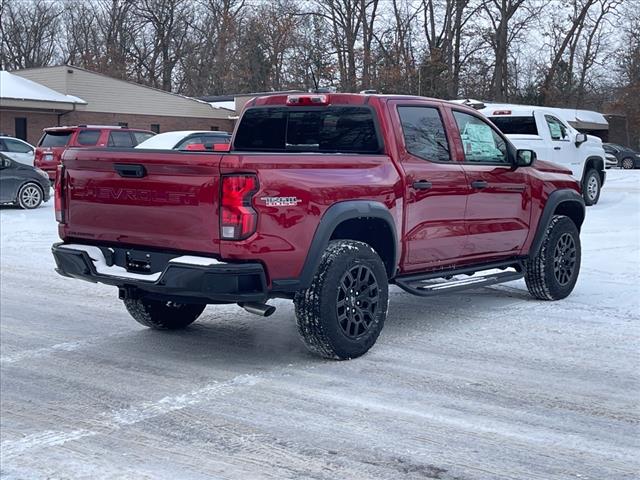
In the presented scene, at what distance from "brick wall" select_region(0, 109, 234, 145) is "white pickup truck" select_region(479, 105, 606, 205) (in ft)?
90.1

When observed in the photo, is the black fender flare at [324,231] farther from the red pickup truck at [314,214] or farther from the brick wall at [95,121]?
the brick wall at [95,121]

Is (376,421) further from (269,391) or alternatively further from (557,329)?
(557,329)

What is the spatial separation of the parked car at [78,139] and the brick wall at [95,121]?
16.2 metres

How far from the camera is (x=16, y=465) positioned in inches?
183

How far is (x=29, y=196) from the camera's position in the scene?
63.4 feet

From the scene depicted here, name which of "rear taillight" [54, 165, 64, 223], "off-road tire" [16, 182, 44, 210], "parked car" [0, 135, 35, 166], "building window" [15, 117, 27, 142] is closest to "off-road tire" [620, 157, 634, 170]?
"building window" [15, 117, 27, 142]

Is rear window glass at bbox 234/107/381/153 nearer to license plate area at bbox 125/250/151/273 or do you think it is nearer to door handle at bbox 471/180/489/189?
door handle at bbox 471/180/489/189

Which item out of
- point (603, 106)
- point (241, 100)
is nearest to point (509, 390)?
point (241, 100)

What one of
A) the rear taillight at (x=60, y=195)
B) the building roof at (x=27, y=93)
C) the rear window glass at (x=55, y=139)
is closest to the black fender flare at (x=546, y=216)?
the rear taillight at (x=60, y=195)

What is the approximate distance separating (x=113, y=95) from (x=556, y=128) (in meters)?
31.0

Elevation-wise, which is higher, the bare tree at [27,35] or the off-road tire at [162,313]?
the bare tree at [27,35]

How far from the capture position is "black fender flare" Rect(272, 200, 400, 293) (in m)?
6.15

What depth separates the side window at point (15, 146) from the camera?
24400 mm

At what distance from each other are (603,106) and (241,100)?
100ft
